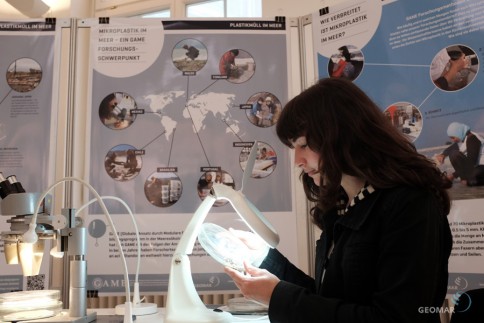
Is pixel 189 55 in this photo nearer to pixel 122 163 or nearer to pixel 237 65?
pixel 237 65

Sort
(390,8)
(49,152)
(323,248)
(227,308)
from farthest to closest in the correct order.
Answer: (49,152), (390,8), (227,308), (323,248)

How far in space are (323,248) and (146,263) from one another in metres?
1.08

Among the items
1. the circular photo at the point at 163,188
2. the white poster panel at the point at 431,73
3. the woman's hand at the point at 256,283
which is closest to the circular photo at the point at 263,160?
the circular photo at the point at 163,188

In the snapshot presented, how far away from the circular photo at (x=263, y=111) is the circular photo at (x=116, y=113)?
0.57 metres

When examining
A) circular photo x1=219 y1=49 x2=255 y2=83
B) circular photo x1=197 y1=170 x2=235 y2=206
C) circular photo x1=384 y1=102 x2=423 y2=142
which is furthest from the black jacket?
circular photo x1=219 y1=49 x2=255 y2=83

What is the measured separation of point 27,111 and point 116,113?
421mm

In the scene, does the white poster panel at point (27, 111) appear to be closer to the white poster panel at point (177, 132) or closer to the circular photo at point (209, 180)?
the white poster panel at point (177, 132)

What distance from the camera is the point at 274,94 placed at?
204 cm

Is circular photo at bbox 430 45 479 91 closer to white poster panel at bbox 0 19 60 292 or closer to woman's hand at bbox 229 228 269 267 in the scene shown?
woman's hand at bbox 229 228 269 267

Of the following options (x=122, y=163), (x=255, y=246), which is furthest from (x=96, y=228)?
(x=255, y=246)

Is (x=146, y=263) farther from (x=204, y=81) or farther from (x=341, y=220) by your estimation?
(x=341, y=220)

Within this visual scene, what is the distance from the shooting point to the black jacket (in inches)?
32.0

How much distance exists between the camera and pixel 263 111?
2.02 meters

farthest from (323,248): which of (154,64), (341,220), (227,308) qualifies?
(154,64)
